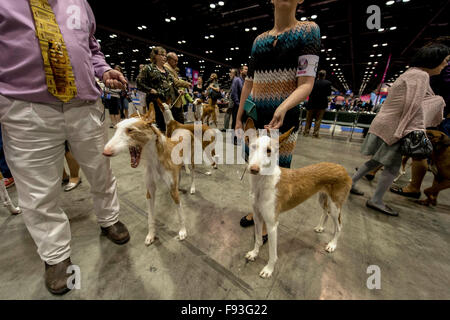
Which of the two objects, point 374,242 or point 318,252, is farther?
point 374,242

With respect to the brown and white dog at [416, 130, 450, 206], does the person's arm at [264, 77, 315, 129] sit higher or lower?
higher

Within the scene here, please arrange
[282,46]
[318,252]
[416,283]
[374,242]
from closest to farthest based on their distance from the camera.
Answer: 1. [282,46]
2. [416,283]
3. [318,252]
4. [374,242]

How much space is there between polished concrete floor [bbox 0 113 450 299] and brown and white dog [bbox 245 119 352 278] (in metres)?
0.23

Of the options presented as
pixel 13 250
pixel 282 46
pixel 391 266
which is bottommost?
pixel 13 250

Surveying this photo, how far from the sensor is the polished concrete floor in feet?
4.78

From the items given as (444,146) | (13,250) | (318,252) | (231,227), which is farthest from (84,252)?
(444,146)

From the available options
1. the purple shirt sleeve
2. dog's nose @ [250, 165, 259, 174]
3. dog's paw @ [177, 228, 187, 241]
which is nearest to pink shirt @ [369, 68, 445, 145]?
dog's nose @ [250, 165, 259, 174]

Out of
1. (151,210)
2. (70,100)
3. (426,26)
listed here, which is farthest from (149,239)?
(426,26)

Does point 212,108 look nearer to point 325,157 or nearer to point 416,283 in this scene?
point 325,157

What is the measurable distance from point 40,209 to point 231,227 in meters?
1.84

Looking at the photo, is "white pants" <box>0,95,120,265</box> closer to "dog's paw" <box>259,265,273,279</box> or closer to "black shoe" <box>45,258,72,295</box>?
"black shoe" <box>45,258,72,295</box>

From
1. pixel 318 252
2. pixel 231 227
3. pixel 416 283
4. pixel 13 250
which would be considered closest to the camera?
pixel 416 283

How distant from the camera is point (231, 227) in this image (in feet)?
7.26

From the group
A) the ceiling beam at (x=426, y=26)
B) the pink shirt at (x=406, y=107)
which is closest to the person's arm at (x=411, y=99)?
the pink shirt at (x=406, y=107)
